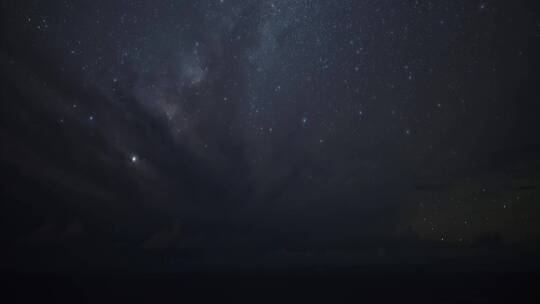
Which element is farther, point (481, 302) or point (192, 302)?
point (192, 302)

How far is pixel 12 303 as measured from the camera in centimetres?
5169

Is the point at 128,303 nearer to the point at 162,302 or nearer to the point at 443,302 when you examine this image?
the point at 162,302

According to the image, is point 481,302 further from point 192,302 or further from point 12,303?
point 12,303

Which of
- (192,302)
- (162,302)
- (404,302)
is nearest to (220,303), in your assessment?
(192,302)

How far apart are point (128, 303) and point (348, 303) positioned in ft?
123

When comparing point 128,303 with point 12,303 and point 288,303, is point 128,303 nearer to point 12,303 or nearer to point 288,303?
point 12,303

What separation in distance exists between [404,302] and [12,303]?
7021 cm

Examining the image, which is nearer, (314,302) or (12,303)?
(314,302)

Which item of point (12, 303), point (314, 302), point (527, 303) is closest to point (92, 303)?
point (12, 303)

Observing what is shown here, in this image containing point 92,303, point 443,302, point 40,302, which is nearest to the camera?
point 443,302

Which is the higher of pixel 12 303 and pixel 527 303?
pixel 12 303

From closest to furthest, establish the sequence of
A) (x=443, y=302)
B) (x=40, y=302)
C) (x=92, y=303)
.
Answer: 1. (x=443, y=302)
2. (x=92, y=303)
3. (x=40, y=302)

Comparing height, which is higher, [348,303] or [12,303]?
[12,303]

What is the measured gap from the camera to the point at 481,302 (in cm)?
Result: 4719
